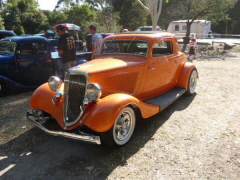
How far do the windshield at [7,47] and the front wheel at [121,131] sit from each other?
174 inches

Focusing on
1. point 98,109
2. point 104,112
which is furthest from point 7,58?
point 104,112

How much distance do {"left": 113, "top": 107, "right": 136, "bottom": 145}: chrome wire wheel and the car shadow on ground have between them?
0.55 feet

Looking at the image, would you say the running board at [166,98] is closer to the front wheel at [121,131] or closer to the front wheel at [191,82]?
the front wheel at [191,82]

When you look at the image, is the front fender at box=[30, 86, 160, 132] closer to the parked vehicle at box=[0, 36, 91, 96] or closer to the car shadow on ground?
the car shadow on ground

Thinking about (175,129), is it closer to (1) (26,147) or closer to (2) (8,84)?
(1) (26,147)

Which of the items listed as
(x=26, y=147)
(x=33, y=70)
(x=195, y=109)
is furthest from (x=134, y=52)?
(x=33, y=70)

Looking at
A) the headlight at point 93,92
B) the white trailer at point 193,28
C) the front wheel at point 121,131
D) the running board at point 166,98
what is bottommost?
the front wheel at point 121,131

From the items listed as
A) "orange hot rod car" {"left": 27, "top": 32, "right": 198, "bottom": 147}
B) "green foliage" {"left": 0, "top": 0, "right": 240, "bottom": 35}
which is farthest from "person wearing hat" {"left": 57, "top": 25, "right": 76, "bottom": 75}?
"green foliage" {"left": 0, "top": 0, "right": 240, "bottom": 35}

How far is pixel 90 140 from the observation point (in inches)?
110

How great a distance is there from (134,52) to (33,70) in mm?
3532

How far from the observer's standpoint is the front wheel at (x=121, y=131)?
303 centimetres

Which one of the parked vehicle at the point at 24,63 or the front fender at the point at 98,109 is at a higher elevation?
the parked vehicle at the point at 24,63

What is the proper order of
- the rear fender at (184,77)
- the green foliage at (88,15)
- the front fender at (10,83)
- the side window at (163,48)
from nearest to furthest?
1. the side window at (163,48)
2. the rear fender at (184,77)
3. the front fender at (10,83)
4. the green foliage at (88,15)

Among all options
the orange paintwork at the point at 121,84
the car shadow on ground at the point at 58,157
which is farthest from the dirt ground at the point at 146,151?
the orange paintwork at the point at 121,84
